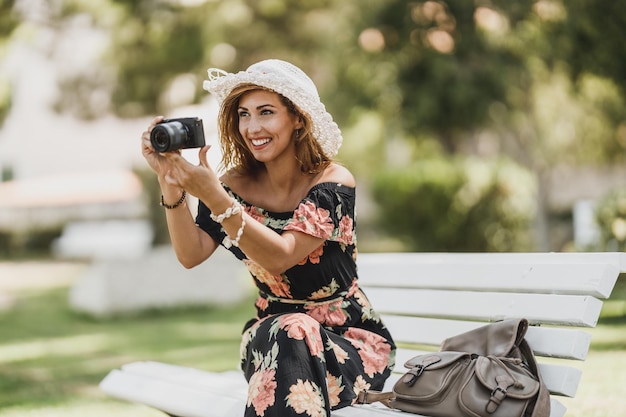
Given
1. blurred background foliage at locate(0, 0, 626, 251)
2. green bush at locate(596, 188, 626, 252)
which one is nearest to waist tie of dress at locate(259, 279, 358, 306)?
green bush at locate(596, 188, 626, 252)

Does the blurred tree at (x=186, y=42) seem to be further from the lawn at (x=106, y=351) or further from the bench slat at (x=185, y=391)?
the bench slat at (x=185, y=391)

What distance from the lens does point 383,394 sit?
127 inches

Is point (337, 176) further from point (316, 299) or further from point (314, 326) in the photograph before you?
point (314, 326)

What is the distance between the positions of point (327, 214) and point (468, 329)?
2.79 ft

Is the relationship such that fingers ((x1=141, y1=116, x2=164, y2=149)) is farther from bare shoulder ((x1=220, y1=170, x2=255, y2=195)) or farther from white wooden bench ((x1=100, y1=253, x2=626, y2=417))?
white wooden bench ((x1=100, y1=253, x2=626, y2=417))

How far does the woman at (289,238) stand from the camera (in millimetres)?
3062

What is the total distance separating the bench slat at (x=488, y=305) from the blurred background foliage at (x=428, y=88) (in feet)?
22.0

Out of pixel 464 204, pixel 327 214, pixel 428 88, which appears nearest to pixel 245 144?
pixel 327 214

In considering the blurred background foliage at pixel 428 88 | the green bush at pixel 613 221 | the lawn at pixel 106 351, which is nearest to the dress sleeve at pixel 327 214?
the lawn at pixel 106 351

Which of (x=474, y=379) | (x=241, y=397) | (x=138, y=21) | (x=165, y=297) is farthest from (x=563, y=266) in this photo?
(x=138, y=21)

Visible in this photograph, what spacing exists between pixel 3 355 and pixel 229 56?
1423cm

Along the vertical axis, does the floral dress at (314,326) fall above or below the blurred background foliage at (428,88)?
below

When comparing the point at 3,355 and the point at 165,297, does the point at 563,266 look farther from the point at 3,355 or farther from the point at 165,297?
the point at 165,297

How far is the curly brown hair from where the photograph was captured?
11.3 ft
